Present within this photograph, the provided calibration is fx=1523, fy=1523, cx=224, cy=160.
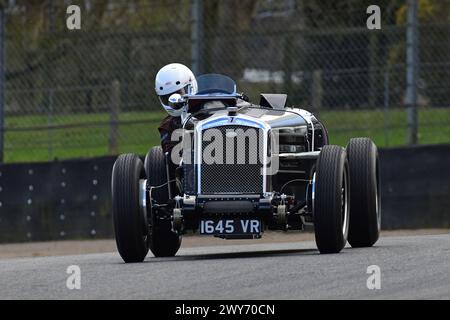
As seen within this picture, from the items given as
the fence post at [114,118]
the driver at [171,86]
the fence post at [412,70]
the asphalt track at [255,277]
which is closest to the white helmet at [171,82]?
the driver at [171,86]

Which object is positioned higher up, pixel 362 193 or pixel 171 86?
pixel 171 86

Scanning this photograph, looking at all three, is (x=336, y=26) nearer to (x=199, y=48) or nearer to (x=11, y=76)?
(x=199, y=48)

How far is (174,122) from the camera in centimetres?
1255

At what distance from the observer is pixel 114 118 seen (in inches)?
734

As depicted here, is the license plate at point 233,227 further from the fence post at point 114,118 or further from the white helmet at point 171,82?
the fence post at point 114,118

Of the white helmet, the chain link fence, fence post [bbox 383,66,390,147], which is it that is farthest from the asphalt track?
the chain link fence

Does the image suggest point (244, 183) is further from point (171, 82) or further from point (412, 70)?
point (412, 70)

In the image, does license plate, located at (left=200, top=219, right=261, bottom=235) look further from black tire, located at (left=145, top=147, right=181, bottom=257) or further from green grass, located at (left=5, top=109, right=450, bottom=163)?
green grass, located at (left=5, top=109, right=450, bottom=163)

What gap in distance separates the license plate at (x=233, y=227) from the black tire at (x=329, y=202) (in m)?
0.46

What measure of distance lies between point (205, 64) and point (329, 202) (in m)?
7.08

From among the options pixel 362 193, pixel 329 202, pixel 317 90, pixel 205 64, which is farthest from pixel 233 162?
pixel 205 64

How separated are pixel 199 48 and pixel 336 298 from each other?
9.59m

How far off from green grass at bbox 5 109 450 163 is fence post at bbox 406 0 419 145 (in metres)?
0.12

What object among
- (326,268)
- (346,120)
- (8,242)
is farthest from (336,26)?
(326,268)
